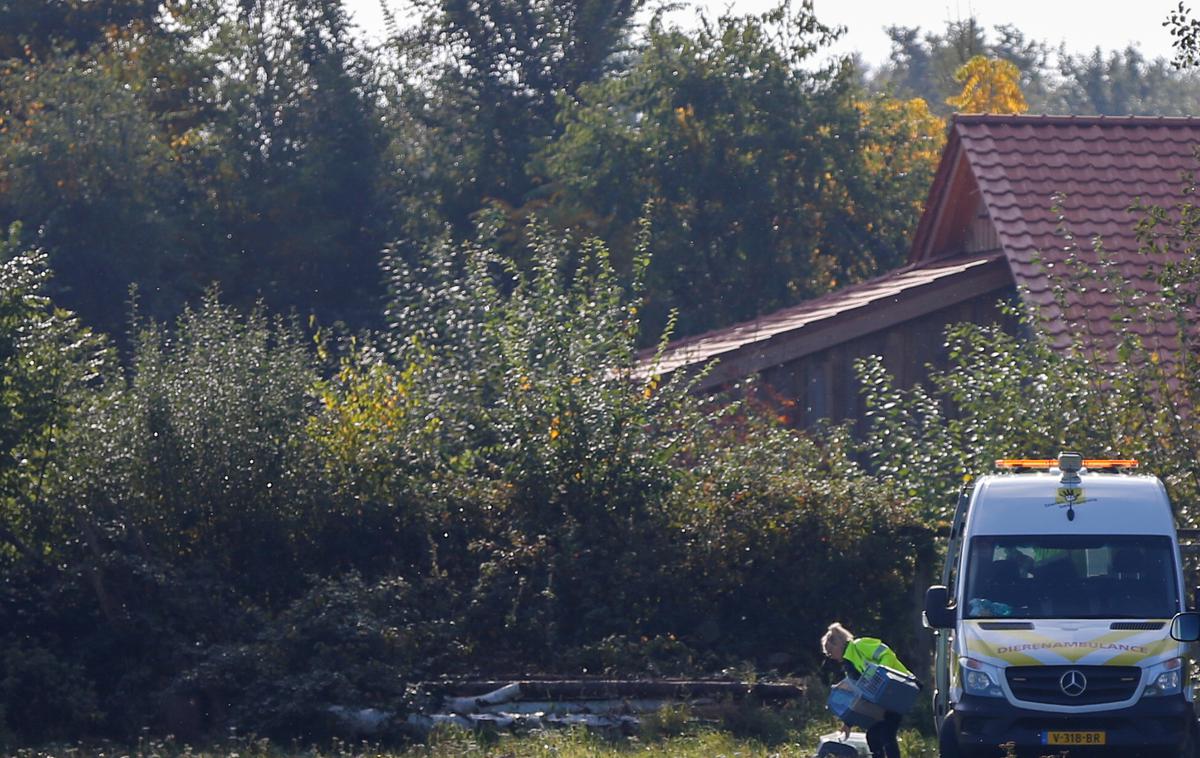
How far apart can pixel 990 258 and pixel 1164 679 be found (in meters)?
10.9

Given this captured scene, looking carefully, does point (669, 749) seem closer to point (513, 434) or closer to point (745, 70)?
point (513, 434)

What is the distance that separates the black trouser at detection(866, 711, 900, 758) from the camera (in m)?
11.8

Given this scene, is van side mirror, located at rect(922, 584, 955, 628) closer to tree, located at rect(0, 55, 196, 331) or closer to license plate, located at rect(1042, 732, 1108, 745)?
license plate, located at rect(1042, 732, 1108, 745)

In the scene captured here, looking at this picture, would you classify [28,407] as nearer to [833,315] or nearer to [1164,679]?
[833,315]

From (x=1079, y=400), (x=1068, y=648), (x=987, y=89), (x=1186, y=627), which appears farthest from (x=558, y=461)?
(x=987, y=89)

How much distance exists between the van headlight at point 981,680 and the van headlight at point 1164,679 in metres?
0.96

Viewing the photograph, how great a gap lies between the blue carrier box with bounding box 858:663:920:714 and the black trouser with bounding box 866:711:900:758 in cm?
21

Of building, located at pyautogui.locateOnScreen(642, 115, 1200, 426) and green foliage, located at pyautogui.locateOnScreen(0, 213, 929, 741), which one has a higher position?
building, located at pyautogui.locateOnScreen(642, 115, 1200, 426)

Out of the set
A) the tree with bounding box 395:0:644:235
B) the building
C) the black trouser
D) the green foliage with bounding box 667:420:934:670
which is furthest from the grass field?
the tree with bounding box 395:0:644:235

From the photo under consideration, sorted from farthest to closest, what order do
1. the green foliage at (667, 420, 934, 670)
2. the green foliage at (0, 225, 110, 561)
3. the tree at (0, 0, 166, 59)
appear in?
the tree at (0, 0, 166, 59) < the green foliage at (667, 420, 934, 670) < the green foliage at (0, 225, 110, 561)

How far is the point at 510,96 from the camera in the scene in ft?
114

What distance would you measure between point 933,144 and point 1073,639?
2772 centimetres

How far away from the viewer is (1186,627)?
1129cm

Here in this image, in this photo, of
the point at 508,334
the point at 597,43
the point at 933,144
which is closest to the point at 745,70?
the point at 597,43
